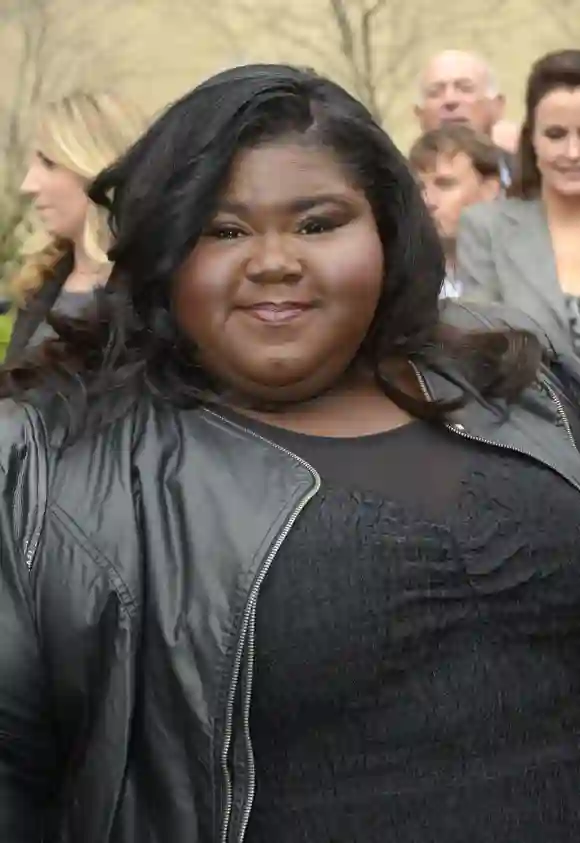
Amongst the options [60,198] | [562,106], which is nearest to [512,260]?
[562,106]

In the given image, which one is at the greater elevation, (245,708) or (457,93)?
(245,708)

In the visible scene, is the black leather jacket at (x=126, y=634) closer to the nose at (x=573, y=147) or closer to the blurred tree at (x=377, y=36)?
the nose at (x=573, y=147)

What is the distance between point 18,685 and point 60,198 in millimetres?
2229

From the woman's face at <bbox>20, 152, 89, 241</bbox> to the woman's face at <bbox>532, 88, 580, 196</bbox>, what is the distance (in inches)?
46.3

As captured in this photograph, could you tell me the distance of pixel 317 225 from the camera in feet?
4.77

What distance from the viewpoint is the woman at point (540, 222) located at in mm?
2963

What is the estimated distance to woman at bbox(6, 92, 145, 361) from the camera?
3.25m

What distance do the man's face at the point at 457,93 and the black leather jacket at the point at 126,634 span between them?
10.9 ft

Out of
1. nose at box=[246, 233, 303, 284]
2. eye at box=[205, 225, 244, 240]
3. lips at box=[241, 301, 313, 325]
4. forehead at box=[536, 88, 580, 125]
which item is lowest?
forehead at box=[536, 88, 580, 125]

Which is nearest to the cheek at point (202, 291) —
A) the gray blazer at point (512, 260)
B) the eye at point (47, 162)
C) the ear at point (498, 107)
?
the gray blazer at point (512, 260)

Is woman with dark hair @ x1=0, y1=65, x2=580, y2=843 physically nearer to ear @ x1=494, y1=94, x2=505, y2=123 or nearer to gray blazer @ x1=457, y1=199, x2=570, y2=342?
gray blazer @ x1=457, y1=199, x2=570, y2=342

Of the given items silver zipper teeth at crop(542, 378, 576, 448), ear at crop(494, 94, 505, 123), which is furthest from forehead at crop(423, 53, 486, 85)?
silver zipper teeth at crop(542, 378, 576, 448)

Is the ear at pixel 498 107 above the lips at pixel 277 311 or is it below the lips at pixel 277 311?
below

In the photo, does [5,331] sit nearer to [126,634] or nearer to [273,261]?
[273,261]
